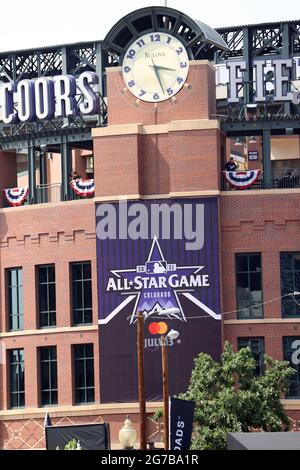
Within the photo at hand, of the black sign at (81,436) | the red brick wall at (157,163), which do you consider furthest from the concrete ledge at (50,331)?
the black sign at (81,436)

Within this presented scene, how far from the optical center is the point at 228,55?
97.4 meters

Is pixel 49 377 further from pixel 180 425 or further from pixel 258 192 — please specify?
pixel 180 425

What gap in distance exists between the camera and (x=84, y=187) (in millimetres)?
85625

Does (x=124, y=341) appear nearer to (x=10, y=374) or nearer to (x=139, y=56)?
(x=10, y=374)

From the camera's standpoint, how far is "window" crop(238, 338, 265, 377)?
81.6 m

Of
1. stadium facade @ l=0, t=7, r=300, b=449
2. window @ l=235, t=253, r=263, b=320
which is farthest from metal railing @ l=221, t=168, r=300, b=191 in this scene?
window @ l=235, t=253, r=263, b=320

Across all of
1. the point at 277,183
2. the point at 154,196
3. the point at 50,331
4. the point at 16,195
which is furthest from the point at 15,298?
the point at 277,183

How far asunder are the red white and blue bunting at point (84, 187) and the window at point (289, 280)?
1063cm

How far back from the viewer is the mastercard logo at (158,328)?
8174 centimetres

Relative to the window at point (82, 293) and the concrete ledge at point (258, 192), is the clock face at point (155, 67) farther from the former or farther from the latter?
the window at point (82, 293)

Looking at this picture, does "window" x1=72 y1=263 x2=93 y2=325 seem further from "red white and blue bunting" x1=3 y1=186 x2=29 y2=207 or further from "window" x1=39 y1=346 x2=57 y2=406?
"red white and blue bunting" x1=3 y1=186 x2=29 y2=207

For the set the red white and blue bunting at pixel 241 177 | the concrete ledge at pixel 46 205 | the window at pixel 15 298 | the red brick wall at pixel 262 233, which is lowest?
the window at pixel 15 298
